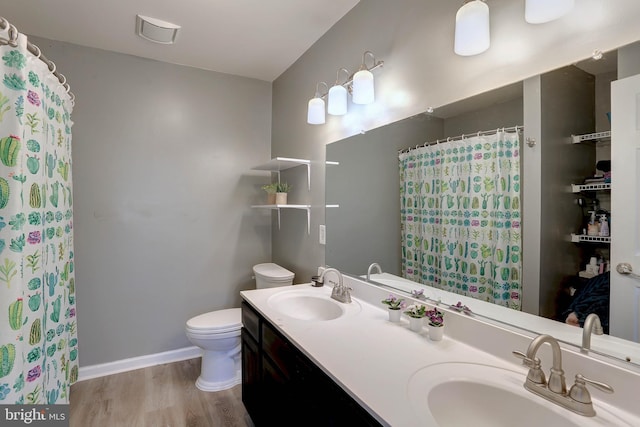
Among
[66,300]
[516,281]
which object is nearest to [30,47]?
[66,300]

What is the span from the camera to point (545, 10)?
94 cm

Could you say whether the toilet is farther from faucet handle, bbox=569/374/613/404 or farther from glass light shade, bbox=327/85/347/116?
faucet handle, bbox=569/374/613/404

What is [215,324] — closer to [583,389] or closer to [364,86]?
[364,86]

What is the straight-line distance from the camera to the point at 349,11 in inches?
75.7

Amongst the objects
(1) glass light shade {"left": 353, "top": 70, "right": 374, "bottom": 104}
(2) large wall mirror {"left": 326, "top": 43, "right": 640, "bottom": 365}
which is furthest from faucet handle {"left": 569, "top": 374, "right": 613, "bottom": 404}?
(1) glass light shade {"left": 353, "top": 70, "right": 374, "bottom": 104}

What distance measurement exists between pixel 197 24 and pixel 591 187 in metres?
2.32

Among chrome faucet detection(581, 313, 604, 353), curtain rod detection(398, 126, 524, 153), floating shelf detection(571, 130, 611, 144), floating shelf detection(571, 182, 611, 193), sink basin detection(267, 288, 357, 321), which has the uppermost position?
curtain rod detection(398, 126, 524, 153)

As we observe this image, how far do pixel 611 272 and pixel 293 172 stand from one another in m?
2.13

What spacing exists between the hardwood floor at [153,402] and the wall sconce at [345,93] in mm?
1988

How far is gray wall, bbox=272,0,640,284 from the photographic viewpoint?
932mm

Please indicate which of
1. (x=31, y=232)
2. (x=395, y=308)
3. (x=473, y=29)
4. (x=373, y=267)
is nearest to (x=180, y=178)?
(x=31, y=232)

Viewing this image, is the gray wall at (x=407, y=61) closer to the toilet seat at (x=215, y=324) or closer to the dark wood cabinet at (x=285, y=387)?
the toilet seat at (x=215, y=324)

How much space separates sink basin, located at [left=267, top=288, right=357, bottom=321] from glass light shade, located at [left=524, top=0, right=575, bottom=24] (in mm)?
1431

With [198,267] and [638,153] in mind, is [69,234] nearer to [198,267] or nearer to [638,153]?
[198,267]
